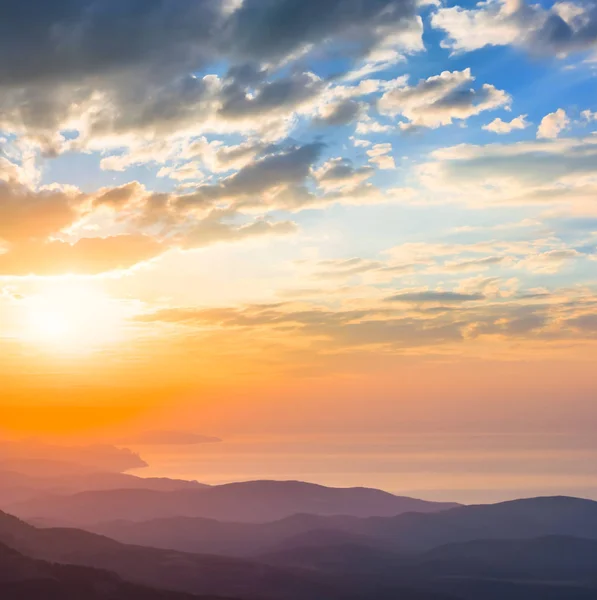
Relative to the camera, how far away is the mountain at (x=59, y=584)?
128000mm

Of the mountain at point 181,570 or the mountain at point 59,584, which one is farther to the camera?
the mountain at point 181,570

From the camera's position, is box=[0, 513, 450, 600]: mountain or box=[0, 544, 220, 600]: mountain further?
box=[0, 513, 450, 600]: mountain

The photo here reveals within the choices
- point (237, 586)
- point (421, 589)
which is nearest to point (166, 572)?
point (237, 586)

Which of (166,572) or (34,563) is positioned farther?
(166,572)

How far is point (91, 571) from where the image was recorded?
138250 millimetres

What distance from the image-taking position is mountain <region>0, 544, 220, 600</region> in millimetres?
128000

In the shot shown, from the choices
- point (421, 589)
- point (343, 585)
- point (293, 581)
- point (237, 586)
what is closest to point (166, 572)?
point (237, 586)

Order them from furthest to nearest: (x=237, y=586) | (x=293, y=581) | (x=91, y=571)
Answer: (x=293, y=581), (x=237, y=586), (x=91, y=571)

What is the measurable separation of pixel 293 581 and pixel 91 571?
65.8 meters

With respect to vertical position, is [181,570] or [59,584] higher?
[59,584]

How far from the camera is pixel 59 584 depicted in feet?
431

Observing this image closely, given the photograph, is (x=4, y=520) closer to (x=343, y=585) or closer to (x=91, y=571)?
(x=91, y=571)

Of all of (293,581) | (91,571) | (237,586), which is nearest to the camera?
(91,571)

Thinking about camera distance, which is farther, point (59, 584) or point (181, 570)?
point (181, 570)
